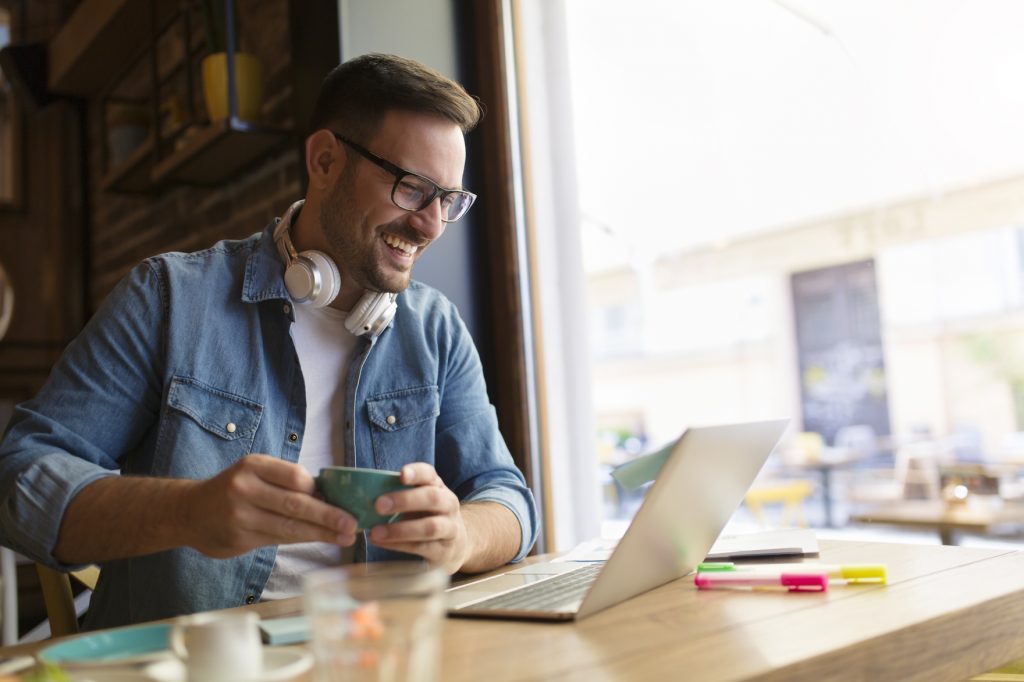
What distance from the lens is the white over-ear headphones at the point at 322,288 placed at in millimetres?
1443

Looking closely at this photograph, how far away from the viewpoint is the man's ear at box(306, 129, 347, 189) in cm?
158

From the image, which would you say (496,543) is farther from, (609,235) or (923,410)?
(923,410)

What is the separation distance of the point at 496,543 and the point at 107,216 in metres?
3.25

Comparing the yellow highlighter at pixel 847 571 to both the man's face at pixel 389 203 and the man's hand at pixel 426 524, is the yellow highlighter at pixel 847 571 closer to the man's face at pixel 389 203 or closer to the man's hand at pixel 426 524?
the man's hand at pixel 426 524

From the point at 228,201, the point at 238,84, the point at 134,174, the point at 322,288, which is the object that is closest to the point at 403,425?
the point at 322,288

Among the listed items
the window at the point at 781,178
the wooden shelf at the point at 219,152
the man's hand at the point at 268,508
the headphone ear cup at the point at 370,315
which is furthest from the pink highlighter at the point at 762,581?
the wooden shelf at the point at 219,152

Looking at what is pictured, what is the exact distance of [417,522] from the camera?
953 millimetres

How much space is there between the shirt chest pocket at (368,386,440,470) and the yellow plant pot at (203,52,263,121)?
120 centimetres

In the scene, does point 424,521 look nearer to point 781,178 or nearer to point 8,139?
point 781,178

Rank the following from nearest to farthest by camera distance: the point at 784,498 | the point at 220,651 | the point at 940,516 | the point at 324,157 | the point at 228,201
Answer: the point at 220,651, the point at 324,157, the point at 228,201, the point at 940,516, the point at 784,498

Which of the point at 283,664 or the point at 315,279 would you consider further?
the point at 315,279

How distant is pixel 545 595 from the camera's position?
3.25 feet

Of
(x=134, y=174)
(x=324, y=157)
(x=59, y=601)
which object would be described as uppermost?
(x=134, y=174)

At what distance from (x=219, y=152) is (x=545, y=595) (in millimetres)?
1881
